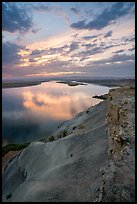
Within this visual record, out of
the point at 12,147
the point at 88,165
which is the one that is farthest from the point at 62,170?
the point at 12,147

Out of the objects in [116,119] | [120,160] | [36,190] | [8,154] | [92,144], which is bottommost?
[8,154]

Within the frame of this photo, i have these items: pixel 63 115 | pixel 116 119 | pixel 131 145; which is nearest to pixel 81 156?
pixel 116 119

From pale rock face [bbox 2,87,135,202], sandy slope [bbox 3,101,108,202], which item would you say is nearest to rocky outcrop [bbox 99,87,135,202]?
pale rock face [bbox 2,87,135,202]

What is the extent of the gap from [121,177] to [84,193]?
20.1 ft

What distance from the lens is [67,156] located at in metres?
23.1

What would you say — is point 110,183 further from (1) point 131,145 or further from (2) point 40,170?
(2) point 40,170

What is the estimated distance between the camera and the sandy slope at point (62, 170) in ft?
50.9

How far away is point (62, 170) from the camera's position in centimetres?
1948

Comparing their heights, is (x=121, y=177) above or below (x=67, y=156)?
above

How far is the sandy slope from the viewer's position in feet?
50.9

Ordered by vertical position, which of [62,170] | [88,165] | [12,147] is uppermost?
[88,165]

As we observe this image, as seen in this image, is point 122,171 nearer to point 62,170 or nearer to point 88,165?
point 88,165

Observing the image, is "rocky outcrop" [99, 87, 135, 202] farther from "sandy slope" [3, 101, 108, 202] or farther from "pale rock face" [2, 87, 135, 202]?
"sandy slope" [3, 101, 108, 202]

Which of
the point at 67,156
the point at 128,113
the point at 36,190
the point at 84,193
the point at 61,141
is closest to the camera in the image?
the point at 128,113
